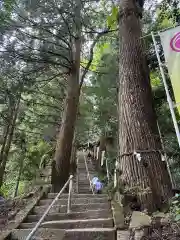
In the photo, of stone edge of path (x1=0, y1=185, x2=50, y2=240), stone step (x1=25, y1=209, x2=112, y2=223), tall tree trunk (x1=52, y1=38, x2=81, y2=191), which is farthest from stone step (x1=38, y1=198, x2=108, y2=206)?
tall tree trunk (x1=52, y1=38, x2=81, y2=191)

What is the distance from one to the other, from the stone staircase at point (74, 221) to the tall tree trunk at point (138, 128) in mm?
795

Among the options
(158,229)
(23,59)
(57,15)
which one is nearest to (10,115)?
(23,59)

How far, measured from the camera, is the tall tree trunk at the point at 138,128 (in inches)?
167

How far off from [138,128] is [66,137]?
4.00 meters

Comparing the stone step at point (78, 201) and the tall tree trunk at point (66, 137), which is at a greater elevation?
the tall tree trunk at point (66, 137)

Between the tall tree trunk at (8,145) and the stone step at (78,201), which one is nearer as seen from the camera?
the stone step at (78,201)

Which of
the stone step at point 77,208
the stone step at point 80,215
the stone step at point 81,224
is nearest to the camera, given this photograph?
the stone step at point 81,224

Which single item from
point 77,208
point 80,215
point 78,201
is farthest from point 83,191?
point 80,215

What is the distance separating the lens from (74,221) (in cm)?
418

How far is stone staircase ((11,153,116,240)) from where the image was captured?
368cm

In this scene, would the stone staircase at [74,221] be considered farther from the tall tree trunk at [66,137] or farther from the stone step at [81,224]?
the tall tree trunk at [66,137]

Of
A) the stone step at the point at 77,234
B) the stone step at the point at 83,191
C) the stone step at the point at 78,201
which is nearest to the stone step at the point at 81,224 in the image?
the stone step at the point at 77,234

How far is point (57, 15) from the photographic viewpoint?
8.96 meters

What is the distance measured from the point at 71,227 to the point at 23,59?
629 cm
